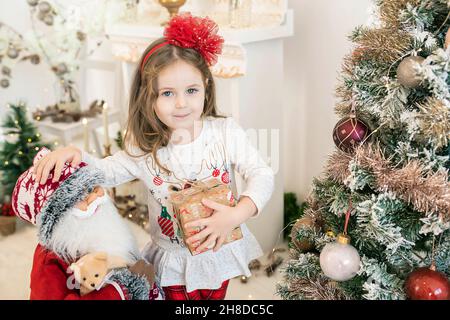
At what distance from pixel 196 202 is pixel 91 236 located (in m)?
0.23

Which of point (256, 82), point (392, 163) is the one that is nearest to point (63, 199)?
point (392, 163)

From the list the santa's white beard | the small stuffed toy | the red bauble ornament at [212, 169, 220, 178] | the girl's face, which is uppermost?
the girl's face

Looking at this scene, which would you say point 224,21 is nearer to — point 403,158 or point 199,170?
point 199,170

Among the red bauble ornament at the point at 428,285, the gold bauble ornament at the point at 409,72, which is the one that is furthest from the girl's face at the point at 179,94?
the red bauble ornament at the point at 428,285

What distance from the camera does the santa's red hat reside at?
0.95 meters

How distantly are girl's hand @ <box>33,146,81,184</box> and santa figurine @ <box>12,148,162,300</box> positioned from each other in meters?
0.01

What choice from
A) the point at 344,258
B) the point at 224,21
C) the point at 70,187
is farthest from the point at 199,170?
the point at 224,21

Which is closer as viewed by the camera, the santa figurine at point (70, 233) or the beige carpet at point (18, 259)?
the santa figurine at point (70, 233)

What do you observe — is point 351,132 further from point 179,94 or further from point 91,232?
point 91,232

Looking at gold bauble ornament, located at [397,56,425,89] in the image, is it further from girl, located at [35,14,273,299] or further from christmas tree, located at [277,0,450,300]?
girl, located at [35,14,273,299]

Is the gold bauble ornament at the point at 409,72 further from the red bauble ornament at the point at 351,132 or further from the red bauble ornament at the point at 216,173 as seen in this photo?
the red bauble ornament at the point at 216,173

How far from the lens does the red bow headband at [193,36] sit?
108 cm

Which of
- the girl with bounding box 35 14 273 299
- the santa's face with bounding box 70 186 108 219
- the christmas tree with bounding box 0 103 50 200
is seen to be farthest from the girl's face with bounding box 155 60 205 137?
the christmas tree with bounding box 0 103 50 200

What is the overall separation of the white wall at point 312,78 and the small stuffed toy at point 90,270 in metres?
1.15
